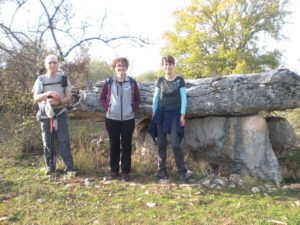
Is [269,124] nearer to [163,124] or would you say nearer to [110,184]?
[163,124]

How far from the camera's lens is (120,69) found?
582 cm

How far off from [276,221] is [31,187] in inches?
134

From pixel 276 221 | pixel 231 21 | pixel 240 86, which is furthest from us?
pixel 231 21

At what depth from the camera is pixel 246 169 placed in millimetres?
6473

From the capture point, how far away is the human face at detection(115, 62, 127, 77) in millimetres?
5805

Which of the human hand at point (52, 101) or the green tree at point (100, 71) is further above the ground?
the green tree at point (100, 71)

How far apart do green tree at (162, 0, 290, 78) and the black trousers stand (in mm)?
21127

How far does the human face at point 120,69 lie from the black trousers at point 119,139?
741 mm

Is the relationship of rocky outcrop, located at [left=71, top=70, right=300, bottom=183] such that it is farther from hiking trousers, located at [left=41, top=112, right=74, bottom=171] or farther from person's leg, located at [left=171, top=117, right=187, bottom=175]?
person's leg, located at [left=171, top=117, right=187, bottom=175]

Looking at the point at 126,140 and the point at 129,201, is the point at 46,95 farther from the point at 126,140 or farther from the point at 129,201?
the point at 129,201

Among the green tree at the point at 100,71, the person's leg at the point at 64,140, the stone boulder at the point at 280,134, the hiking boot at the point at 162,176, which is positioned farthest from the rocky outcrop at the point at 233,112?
the green tree at the point at 100,71

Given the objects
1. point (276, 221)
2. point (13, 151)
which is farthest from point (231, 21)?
point (276, 221)

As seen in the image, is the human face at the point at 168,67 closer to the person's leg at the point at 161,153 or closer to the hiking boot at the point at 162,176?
the person's leg at the point at 161,153

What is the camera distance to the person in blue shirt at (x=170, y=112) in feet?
19.2
